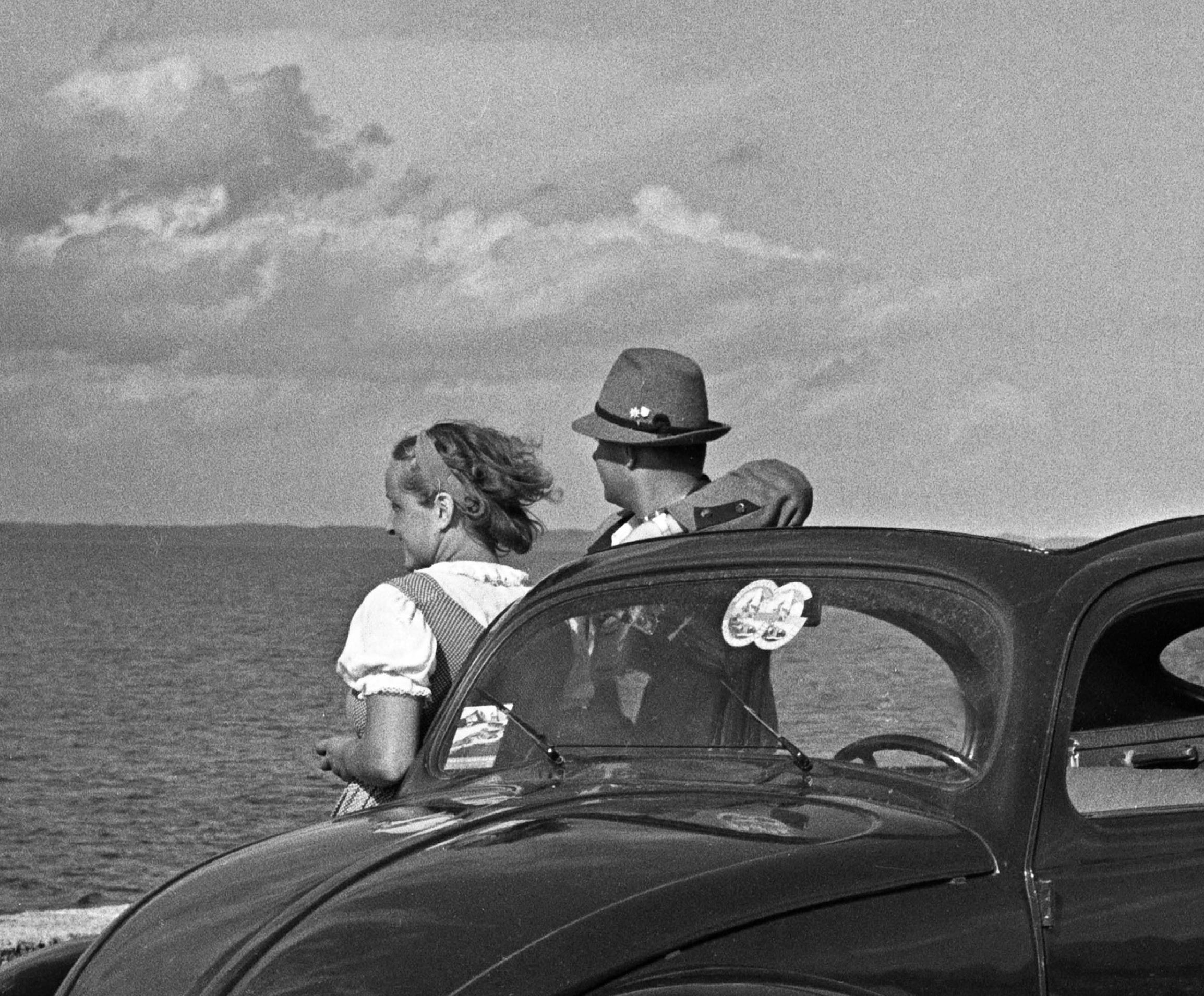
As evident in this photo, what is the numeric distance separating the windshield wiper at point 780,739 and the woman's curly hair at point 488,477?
1.22 m

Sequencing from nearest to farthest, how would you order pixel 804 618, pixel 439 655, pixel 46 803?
pixel 804 618, pixel 439 655, pixel 46 803

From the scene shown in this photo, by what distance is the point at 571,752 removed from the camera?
440cm

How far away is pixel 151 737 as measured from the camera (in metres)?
50.7

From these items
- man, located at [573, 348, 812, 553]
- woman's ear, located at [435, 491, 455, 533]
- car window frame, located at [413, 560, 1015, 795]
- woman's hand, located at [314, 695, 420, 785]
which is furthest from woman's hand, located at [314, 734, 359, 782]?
man, located at [573, 348, 812, 553]

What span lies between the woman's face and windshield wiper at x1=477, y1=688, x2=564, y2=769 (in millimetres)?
686

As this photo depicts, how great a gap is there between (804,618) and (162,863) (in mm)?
26142

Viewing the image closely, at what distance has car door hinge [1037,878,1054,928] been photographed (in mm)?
3574

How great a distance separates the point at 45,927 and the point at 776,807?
469cm

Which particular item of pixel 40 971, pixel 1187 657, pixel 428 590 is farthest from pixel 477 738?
pixel 1187 657

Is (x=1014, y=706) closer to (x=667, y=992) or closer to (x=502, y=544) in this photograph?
(x=667, y=992)

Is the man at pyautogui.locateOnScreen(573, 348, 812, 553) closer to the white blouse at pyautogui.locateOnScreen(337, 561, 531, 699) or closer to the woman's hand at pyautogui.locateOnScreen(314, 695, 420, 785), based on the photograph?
the white blouse at pyautogui.locateOnScreen(337, 561, 531, 699)

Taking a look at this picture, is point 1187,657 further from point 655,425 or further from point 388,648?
point 388,648

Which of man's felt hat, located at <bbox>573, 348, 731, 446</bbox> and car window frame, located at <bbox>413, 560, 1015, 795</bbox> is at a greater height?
man's felt hat, located at <bbox>573, 348, 731, 446</bbox>

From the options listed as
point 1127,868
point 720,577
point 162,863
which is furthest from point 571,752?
point 162,863
